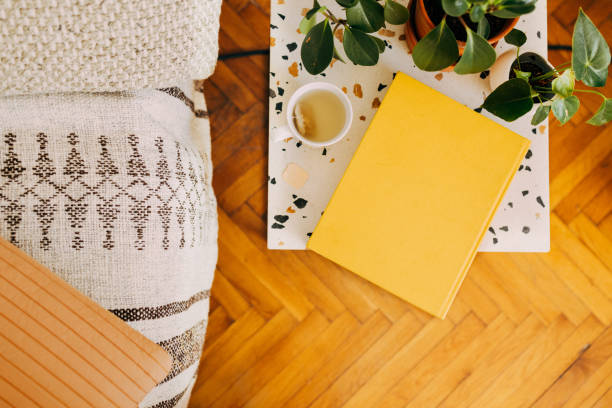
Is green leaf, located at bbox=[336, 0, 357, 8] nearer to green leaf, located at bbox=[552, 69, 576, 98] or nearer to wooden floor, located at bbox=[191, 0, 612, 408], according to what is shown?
green leaf, located at bbox=[552, 69, 576, 98]

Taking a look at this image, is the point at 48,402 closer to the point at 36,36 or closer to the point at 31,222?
the point at 31,222

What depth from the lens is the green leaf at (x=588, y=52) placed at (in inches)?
20.6

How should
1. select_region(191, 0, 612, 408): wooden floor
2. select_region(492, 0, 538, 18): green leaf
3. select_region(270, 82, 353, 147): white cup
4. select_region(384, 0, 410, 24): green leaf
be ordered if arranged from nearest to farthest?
select_region(492, 0, 538, 18): green leaf → select_region(384, 0, 410, 24): green leaf → select_region(270, 82, 353, 147): white cup → select_region(191, 0, 612, 408): wooden floor

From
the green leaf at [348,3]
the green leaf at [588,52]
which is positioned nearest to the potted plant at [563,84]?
the green leaf at [588,52]

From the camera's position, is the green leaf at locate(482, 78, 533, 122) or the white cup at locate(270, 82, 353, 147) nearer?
the green leaf at locate(482, 78, 533, 122)

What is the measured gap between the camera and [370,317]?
3.30ft

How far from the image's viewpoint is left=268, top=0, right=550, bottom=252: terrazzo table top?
0.74m

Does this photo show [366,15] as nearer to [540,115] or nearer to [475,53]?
[475,53]

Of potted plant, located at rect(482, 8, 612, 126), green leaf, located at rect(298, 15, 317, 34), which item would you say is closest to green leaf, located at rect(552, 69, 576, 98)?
potted plant, located at rect(482, 8, 612, 126)

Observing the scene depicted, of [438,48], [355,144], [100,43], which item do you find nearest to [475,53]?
[438,48]

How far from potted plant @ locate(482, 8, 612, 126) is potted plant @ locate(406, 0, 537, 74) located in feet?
0.22

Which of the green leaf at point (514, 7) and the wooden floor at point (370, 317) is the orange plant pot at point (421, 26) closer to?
the green leaf at point (514, 7)

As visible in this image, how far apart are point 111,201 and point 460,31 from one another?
54 cm

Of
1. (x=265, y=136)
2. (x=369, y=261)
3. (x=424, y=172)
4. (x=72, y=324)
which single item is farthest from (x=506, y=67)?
(x=72, y=324)
